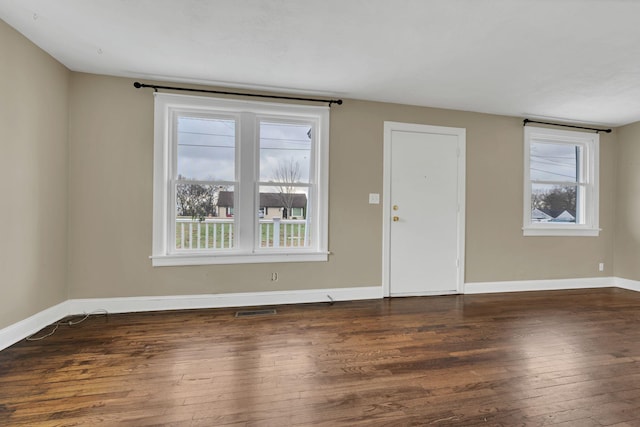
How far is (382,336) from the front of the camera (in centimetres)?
254

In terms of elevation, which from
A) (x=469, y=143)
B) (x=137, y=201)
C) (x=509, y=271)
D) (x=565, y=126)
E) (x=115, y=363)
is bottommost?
(x=115, y=363)

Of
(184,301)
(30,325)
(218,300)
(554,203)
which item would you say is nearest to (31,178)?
(30,325)

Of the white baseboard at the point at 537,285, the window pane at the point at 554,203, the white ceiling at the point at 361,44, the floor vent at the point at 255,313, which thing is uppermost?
the white ceiling at the point at 361,44

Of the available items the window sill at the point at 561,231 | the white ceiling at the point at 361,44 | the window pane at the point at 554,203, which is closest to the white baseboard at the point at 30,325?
the white ceiling at the point at 361,44

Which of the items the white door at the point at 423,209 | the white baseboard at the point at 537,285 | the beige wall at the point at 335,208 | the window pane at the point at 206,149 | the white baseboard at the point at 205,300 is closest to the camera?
the white baseboard at the point at 205,300

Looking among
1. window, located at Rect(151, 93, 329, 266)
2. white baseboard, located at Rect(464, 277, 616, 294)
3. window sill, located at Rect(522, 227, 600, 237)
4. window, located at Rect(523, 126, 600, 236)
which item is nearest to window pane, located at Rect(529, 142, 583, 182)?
window, located at Rect(523, 126, 600, 236)

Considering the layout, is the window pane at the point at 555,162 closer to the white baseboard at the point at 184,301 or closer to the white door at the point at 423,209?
the white door at the point at 423,209

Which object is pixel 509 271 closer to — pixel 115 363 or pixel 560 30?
pixel 560 30

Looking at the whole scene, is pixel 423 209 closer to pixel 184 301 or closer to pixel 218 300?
pixel 218 300

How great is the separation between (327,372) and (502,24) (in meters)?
2.71

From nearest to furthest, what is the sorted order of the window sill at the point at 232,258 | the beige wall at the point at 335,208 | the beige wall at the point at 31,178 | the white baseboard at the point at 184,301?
the beige wall at the point at 31,178 < the white baseboard at the point at 184,301 < the beige wall at the point at 335,208 < the window sill at the point at 232,258

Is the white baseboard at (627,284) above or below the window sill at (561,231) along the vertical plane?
below

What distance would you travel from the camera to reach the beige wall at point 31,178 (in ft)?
7.32

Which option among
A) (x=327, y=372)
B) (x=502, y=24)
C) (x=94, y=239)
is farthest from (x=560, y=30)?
(x=94, y=239)
